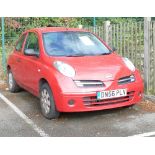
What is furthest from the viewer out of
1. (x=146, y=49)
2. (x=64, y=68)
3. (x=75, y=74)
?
(x=146, y=49)

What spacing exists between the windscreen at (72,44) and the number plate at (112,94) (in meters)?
1.20

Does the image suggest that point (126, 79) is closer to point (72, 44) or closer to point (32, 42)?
point (72, 44)

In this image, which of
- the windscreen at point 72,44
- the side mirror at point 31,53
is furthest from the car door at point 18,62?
the windscreen at point 72,44

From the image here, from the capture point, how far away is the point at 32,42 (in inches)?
322

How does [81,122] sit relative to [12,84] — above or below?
below

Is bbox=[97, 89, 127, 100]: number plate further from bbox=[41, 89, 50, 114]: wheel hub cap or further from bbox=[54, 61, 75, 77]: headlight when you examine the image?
bbox=[41, 89, 50, 114]: wheel hub cap

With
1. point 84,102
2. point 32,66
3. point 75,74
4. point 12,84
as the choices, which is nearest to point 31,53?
point 32,66

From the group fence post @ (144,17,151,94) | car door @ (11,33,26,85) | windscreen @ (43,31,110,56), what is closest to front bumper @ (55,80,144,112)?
windscreen @ (43,31,110,56)

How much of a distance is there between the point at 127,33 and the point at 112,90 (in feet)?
9.65

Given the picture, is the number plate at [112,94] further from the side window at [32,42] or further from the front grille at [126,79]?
the side window at [32,42]

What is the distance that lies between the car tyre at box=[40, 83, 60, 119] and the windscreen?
76 centimetres

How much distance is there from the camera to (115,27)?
9.73 metres

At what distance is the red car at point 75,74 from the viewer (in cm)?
649

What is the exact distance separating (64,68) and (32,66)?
1166mm
